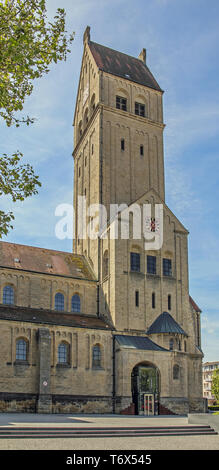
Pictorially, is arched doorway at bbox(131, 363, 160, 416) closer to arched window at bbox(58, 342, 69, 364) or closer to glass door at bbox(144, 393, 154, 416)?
glass door at bbox(144, 393, 154, 416)

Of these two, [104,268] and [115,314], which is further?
[104,268]

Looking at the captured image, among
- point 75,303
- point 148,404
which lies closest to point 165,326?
point 148,404

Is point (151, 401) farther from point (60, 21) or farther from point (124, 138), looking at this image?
point (60, 21)

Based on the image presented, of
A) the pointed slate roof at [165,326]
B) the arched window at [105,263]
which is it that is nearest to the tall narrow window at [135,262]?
the arched window at [105,263]

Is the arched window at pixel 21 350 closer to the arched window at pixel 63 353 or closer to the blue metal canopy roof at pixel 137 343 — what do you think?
the arched window at pixel 63 353

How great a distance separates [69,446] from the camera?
17.0 meters

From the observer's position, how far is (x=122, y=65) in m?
60.3

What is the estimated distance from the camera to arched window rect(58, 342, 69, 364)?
40969 millimetres

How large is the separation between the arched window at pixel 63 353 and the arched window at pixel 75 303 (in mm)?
5963

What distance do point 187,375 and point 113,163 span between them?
77.3 ft

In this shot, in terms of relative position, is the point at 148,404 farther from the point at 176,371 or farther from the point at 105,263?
the point at 105,263

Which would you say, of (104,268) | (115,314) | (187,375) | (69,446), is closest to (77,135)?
(104,268)

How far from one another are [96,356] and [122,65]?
3626 centimetres

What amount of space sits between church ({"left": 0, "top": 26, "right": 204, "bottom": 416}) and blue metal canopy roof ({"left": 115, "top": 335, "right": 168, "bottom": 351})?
0.11 metres
